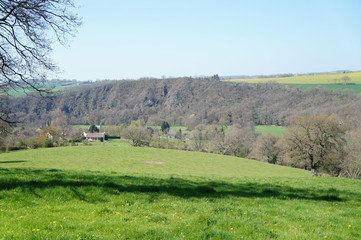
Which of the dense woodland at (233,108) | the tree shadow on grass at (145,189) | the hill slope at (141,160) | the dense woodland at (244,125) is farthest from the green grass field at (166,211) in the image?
the dense woodland at (233,108)

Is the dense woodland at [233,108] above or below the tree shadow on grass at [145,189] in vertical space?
below

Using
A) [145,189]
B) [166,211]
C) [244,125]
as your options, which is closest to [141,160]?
[145,189]

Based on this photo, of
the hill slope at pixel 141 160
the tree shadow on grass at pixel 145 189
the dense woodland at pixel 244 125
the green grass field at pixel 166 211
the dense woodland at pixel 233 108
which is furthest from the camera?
the dense woodland at pixel 233 108

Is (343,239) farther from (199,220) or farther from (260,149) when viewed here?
(260,149)

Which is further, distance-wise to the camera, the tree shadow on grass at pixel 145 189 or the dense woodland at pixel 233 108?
the dense woodland at pixel 233 108

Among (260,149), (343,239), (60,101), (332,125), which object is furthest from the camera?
(60,101)

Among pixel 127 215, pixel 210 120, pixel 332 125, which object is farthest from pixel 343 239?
pixel 210 120

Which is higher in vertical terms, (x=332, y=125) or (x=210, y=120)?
(x=332, y=125)

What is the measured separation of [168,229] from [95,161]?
44291 millimetres

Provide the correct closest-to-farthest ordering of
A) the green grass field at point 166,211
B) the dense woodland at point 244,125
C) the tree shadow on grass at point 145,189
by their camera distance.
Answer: the green grass field at point 166,211, the tree shadow on grass at point 145,189, the dense woodland at point 244,125

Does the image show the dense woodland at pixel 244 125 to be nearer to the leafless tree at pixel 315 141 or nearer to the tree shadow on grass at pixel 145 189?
the leafless tree at pixel 315 141

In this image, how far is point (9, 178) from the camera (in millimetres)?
11680

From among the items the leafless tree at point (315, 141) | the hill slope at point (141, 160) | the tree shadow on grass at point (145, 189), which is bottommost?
the hill slope at point (141, 160)

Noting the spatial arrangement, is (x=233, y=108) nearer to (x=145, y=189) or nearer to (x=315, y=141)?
Result: (x=315, y=141)
